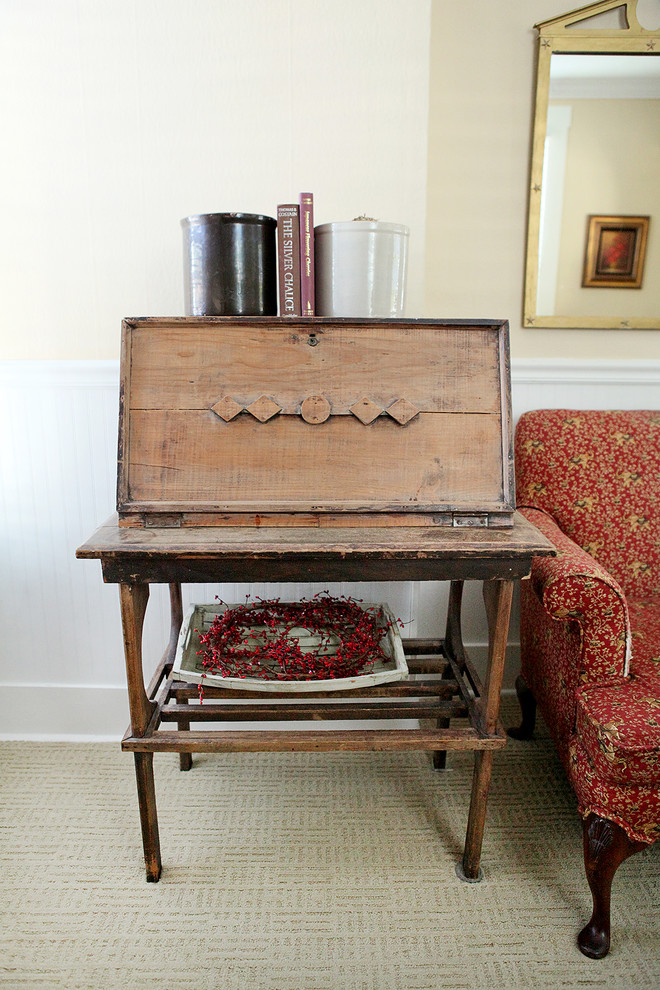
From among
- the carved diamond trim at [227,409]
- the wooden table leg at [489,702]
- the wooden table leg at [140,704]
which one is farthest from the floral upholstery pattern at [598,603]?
the wooden table leg at [140,704]

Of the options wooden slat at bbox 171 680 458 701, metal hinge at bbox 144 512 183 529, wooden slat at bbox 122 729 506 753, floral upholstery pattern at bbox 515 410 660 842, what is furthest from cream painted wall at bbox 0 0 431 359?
wooden slat at bbox 122 729 506 753

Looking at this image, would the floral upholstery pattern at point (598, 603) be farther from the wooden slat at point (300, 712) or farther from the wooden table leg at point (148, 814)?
the wooden table leg at point (148, 814)

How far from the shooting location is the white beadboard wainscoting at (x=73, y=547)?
1877 mm

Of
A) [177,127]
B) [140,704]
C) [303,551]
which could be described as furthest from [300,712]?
[177,127]

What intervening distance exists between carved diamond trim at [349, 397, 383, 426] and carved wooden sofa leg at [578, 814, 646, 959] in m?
0.93

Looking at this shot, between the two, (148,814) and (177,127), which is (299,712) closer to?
(148,814)

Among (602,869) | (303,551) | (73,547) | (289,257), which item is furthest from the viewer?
(73,547)

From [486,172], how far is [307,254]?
87 cm

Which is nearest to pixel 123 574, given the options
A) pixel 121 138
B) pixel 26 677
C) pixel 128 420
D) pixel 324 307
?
pixel 128 420

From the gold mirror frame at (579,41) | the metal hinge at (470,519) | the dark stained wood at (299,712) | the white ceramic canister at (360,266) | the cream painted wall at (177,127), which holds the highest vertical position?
the gold mirror frame at (579,41)

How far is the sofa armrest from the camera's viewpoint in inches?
53.9

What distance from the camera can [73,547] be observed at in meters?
1.96

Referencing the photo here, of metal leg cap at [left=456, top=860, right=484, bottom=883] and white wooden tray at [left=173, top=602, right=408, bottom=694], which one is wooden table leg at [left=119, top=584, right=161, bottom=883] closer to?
white wooden tray at [left=173, top=602, right=408, bottom=694]

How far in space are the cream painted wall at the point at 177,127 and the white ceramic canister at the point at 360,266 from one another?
13.1 inches
